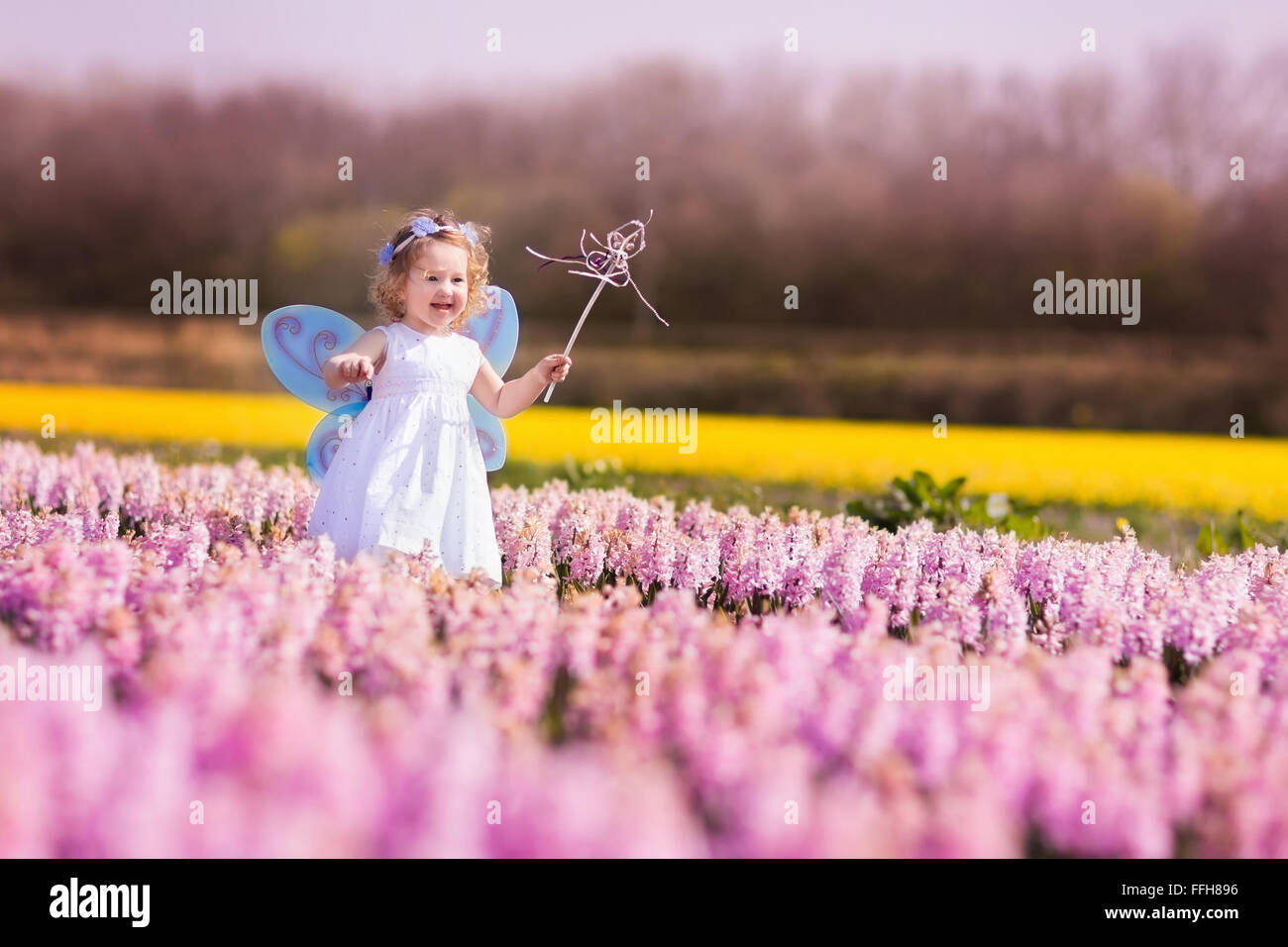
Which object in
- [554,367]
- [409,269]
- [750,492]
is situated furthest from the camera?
[750,492]

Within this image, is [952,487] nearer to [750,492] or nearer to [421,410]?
[750,492]

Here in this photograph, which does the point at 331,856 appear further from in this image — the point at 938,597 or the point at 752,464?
the point at 752,464

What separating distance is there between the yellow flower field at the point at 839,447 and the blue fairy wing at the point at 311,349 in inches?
239

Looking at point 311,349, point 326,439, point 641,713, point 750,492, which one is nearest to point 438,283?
point 311,349

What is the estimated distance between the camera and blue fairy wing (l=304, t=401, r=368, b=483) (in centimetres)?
594

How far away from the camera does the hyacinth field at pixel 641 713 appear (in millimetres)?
2062

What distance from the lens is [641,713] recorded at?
2.75 metres

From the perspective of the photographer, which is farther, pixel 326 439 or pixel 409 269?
pixel 326 439

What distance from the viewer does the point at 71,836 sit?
2.09 metres

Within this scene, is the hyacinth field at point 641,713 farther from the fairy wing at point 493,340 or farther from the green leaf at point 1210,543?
the green leaf at point 1210,543

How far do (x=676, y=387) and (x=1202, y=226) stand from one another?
11.1 metres

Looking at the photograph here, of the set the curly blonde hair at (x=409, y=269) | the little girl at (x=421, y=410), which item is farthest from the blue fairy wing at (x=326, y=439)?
the curly blonde hair at (x=409, y=269)

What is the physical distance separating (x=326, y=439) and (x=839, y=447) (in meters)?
10.4

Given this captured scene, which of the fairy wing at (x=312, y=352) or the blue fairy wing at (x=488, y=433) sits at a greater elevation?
the fairy wing at (x=312, y=352)
